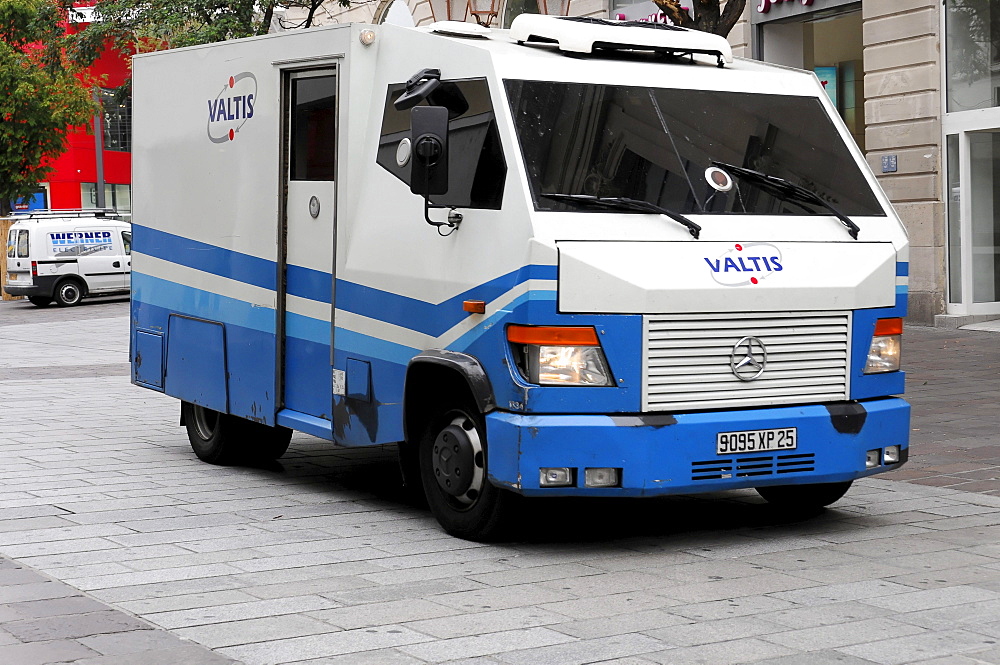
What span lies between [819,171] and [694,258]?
1.11 meters

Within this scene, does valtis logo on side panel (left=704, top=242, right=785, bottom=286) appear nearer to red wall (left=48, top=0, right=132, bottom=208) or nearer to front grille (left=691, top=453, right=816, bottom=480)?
front grille (left=691, top=453, right=816, bottom=480)

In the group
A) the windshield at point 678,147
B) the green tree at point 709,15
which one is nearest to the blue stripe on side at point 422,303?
the windshield at point 678,147

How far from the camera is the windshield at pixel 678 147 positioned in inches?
263

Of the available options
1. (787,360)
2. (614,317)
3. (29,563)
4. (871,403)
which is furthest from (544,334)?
(29,563)

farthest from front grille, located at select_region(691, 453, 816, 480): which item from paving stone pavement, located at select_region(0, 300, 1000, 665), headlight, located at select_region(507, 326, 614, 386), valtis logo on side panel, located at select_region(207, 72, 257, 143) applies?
valtis logo on side panel, located at select_region(207, 72, 257, 143)

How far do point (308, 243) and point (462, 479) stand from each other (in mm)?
1877

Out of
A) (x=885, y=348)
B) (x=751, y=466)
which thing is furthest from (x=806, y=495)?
(x=751, y=466)

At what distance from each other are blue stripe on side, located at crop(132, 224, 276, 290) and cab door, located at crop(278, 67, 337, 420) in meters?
0.26

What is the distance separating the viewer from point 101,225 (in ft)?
108

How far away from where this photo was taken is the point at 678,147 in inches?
274

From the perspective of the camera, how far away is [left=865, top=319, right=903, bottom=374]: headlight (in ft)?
22.9

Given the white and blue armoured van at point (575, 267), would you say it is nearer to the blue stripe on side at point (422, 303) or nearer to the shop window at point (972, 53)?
the blue stripe on side at point (422, 303)

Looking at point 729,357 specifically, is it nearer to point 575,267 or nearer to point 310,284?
point 575,267

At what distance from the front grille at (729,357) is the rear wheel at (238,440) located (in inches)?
138
